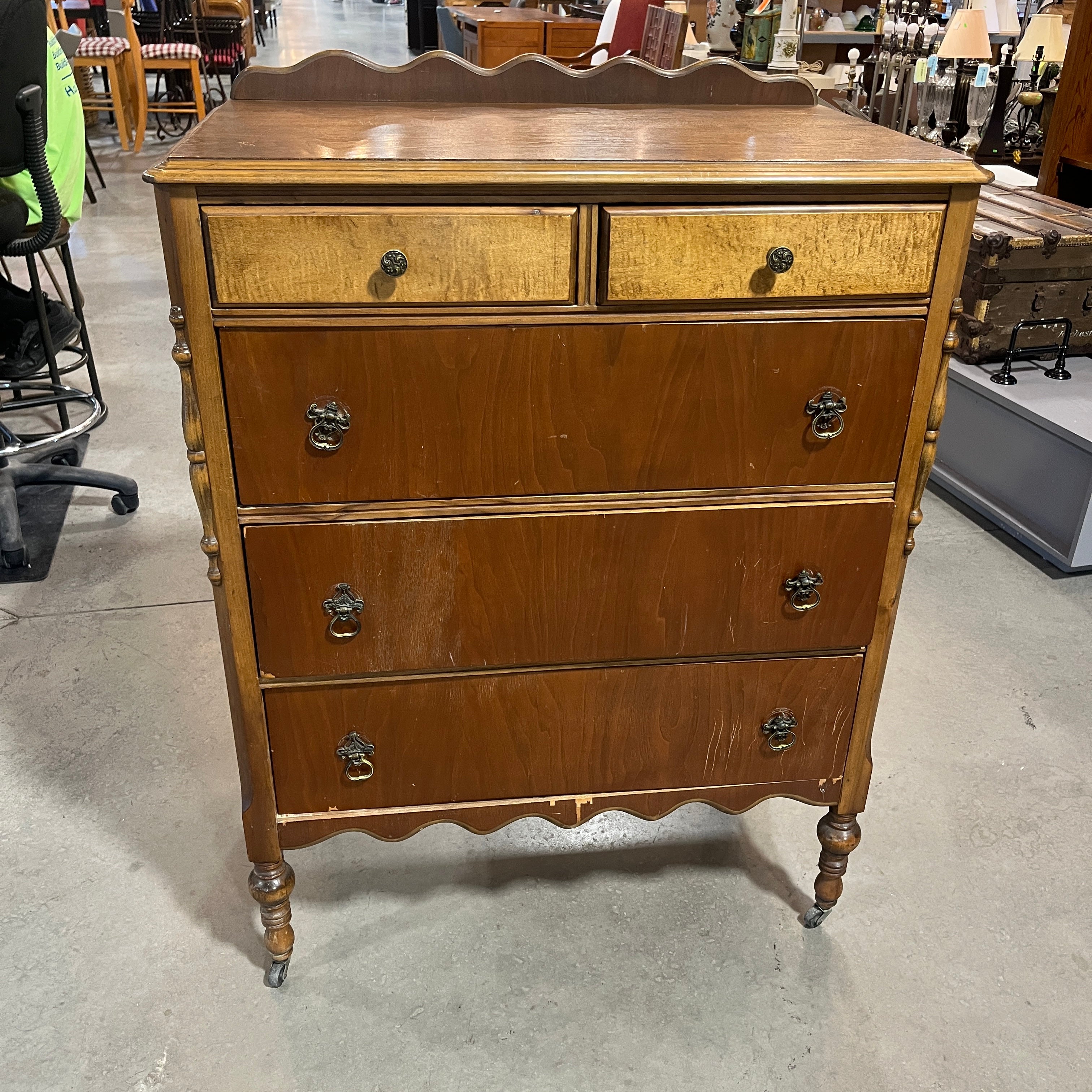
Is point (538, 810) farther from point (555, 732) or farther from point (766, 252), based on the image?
point (766, 252)

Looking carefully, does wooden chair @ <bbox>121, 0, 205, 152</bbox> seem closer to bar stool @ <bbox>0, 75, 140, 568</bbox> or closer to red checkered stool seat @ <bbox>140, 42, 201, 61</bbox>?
red checkered stool seat @ <bbox>140, 42, 201, 61</bbox>

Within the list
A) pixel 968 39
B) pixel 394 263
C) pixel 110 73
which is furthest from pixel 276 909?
pixel 110 73

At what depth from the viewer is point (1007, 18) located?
5.19m

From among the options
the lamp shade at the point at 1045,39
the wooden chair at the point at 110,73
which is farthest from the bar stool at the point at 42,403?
the wooden chair at the point at 110,73

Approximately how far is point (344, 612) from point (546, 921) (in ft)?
2.49

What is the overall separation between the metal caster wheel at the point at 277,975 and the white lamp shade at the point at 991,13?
5.26 metres

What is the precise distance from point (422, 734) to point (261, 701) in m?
0.24

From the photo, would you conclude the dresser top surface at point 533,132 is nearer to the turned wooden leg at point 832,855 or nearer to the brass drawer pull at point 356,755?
the brass drawer pull at point 356,755

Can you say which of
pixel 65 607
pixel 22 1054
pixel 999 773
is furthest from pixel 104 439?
pixel 999 773

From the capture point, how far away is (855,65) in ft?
17.3

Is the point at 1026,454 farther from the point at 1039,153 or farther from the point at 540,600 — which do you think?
the point at 1039,153

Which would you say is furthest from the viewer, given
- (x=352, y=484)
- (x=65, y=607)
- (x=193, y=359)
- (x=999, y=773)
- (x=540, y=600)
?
(x=65, y=607)

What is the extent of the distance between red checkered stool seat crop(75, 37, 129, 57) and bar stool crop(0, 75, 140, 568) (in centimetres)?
516

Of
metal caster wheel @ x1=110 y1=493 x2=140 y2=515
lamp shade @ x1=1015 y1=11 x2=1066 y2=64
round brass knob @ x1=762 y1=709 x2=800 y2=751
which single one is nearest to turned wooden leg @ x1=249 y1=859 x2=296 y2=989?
round brass knob @ x1=762 y1=709 x2=800 y2=751
